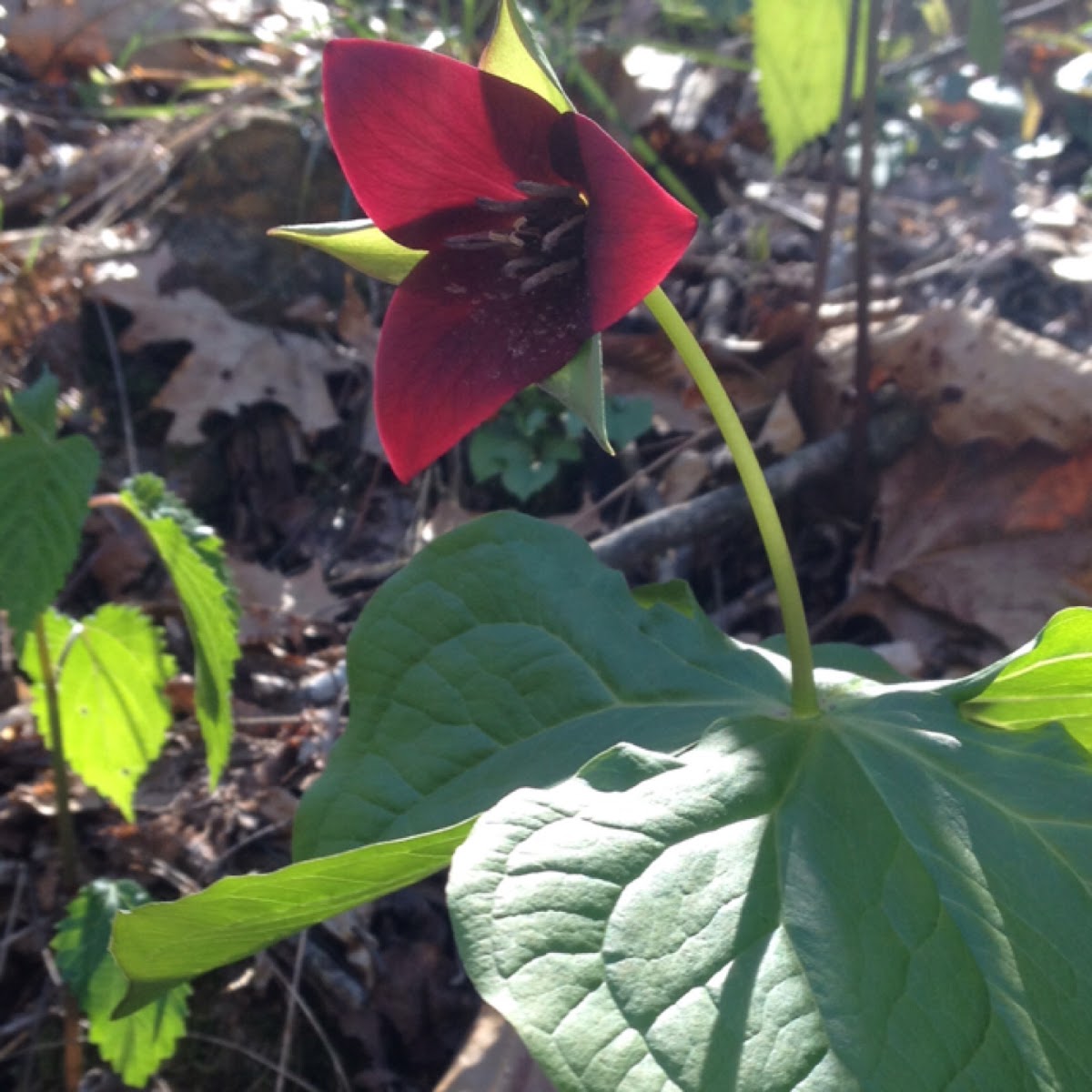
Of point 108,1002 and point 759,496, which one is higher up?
point 759,496

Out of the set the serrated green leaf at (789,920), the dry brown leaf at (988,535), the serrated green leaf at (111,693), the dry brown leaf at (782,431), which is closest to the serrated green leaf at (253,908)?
the serrated green leaf at (789,920)

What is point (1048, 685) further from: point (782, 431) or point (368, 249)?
point (782, 431)

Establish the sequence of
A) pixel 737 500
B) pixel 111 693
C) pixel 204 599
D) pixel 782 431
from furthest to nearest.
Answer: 1. pixel 782 431
2. pixel 737 500
3. pixel 111 693
4. pixel 204 599

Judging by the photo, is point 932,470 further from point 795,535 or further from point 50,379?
point 50,379

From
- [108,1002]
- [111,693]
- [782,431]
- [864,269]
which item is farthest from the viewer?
[782,431]

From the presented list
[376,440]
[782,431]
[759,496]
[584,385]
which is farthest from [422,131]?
[376,440]

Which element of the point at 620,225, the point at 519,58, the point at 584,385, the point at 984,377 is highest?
the point at 519,58

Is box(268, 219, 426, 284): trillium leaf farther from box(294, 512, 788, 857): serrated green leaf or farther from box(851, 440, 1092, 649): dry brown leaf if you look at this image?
box(851, 440, 1092, 649): dry brown leaf
